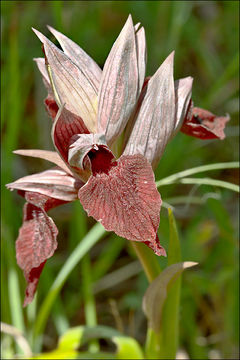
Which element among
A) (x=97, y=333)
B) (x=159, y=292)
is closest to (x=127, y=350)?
(x=97, y=333)

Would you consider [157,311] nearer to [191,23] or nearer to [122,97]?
[122,97]

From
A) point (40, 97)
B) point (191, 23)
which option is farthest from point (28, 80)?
point (191, 23)

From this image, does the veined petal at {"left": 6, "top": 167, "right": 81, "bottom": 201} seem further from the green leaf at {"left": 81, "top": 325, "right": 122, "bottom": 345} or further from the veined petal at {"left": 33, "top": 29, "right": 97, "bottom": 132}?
the green leaf at {"left": 81, "top": 325, "right": 122, "bottom": 345}

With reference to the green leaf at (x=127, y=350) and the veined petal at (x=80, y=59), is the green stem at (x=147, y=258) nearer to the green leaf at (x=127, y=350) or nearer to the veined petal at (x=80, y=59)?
the green leaf at (x=127, y=350)

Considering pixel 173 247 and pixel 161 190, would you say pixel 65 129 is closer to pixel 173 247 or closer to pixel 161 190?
pixel 173 247

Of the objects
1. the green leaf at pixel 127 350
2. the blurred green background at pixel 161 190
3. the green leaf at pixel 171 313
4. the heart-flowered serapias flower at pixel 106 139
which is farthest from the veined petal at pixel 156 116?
the green leaf at pixel 127 350

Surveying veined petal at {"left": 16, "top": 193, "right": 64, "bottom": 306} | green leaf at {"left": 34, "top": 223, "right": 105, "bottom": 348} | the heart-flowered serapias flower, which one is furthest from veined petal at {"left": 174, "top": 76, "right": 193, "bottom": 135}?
green leaf at {"left": 34, "top": 223, "right": 105, "bottom": 348}

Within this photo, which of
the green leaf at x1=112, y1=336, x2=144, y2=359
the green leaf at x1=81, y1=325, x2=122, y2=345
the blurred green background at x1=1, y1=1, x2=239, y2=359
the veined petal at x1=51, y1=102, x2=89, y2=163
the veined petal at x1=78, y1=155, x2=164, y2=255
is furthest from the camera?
the blurred green background at x1=1, y1=1, x2=239, y2=359
